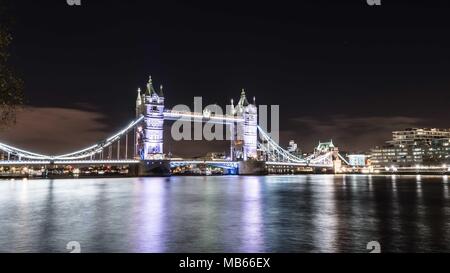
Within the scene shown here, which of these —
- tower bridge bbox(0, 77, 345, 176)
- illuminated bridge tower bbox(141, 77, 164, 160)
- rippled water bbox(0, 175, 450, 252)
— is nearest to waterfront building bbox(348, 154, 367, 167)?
tower bridge bbox(0, 77, 345, 176)

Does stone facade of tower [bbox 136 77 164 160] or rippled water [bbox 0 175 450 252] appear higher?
stone facade of tower [bbox 136 77 164 160]

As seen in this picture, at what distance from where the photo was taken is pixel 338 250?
37.8 ft

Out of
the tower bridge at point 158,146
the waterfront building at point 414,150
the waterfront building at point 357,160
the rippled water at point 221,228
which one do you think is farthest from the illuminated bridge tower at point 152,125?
the waterfront building at point 357,160

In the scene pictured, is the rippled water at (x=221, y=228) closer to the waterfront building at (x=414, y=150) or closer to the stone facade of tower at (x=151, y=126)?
the stone facade of tower at (x=151, y=126)

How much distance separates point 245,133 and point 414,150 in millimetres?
52843

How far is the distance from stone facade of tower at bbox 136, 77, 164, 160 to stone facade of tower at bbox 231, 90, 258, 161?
2094 cm

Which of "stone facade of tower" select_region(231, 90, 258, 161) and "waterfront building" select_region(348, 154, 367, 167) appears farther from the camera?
"waterfront building" select_region(348, 154, 367, 167)

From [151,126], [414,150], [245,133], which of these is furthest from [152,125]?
[414,150]

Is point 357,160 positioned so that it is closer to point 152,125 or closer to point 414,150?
point 414,150

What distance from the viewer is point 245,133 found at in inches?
4085

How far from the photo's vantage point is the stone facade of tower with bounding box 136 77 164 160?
84.4 metres

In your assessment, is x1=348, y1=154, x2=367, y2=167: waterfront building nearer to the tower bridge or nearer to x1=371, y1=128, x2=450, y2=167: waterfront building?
x1=371, y1=128, x2=450, y2=167: waterfront building
